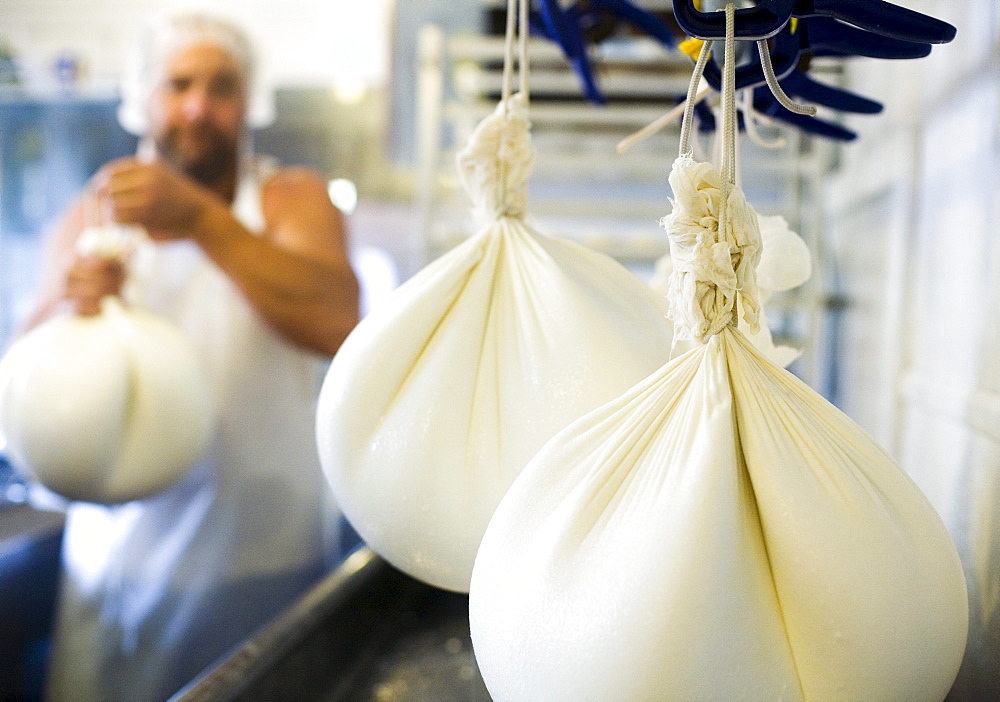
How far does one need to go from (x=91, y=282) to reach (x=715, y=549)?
2.73 ft

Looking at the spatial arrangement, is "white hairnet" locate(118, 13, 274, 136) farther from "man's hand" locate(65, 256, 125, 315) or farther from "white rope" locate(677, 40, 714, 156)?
"white rope" locate(677, 40, 714, 156)

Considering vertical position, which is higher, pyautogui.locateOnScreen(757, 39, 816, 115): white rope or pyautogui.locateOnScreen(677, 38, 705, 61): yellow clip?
pyautogui.locateOnScreen(677, 38, 705, 61): yellow clip

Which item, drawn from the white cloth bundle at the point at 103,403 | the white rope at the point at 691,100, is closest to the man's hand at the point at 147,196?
the white cloth bundle at the point at 103,403

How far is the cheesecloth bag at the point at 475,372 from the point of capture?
0.94 ft

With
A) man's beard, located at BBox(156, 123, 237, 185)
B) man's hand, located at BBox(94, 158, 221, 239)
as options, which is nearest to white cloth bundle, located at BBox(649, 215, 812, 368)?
man's hand, located at BBox(94, 158, 221, 239)

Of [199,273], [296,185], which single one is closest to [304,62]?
[296,185]

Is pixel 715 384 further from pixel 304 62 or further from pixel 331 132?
pixel 304 62

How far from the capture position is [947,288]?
473 mm

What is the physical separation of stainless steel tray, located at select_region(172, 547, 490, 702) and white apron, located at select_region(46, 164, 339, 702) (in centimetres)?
64

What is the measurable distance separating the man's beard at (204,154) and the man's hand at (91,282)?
1.06 ft

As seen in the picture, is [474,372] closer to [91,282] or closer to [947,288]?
[947,288]

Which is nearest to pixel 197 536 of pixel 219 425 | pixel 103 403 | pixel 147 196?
pixel 219 425

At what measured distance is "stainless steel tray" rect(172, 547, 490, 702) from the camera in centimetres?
37

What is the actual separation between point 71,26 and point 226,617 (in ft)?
3.97
